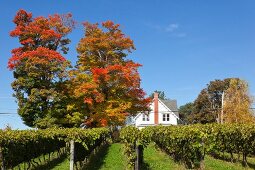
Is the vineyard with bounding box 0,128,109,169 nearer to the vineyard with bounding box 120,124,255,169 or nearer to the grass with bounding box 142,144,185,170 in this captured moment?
the vineyard with bounding box 120,124,255,169

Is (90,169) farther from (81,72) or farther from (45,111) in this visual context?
(81,72)

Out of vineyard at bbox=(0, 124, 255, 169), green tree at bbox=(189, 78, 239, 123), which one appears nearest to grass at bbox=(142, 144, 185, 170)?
vineyard at bbox=(0, 124, 255, 169)

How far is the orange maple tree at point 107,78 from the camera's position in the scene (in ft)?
154

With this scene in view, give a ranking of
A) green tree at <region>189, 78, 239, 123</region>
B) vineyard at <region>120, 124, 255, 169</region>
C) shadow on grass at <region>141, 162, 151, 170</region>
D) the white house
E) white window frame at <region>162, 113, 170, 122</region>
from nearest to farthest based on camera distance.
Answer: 1. vineyard at <region>120, 124, 255, 169</region>
2. shadow on grass at <region>141, 162, 151, 170</region>
3. green tree at <region>189, 78, 239, 123</region>
4. the white house
5. white window frame at <region>162, 113, 170, 122</region>

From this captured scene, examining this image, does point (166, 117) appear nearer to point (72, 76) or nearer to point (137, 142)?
point (72, 76)

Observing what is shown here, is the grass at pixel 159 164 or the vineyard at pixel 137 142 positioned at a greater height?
the vineyard at pixel 137 142

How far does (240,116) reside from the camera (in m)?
60.3

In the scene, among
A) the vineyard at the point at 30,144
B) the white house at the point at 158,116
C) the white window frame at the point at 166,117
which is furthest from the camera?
the white window frame at the point at 166,117

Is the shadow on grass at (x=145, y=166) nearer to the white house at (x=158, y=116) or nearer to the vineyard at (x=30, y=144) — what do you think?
the vineyard at (x=30, y=144)

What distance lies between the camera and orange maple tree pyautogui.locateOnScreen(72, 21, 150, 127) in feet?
154

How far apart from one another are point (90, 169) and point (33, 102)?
2330 cm

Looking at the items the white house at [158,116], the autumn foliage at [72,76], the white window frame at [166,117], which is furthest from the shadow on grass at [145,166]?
the white window frame at [166,117]

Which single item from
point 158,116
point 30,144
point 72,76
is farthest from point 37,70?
point 158,116

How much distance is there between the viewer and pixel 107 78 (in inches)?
1860
